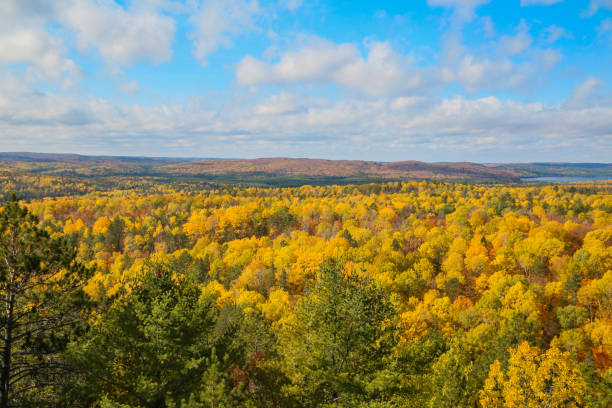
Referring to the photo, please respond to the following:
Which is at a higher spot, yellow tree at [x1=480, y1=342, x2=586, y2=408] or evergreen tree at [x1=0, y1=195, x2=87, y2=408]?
evergreen tree at [x1=0, y1=195, x2=87, y2=408]

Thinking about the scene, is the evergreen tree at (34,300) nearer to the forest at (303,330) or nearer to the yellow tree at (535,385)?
the forest at (303,330)

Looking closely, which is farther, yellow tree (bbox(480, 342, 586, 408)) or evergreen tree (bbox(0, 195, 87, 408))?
yellow tree (bbox(480, 342, 586, 408))

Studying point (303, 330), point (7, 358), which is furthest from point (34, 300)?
point (303, 330)

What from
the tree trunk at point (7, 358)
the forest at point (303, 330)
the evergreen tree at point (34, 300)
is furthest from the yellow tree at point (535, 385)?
the tree trunk at point (7, 358)

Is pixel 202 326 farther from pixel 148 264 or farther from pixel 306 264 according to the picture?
pixel 306 264

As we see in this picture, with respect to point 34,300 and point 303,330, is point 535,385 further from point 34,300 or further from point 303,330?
point 34,300

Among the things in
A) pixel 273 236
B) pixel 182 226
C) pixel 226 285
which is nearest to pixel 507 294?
pixel 226 285

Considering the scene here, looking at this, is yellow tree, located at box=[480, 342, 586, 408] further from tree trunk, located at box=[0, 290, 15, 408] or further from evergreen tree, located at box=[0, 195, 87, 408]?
tree trunk, located at box=[0, 290, 15, 408]

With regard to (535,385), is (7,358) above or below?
above

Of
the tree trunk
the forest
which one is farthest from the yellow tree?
the tree trunk

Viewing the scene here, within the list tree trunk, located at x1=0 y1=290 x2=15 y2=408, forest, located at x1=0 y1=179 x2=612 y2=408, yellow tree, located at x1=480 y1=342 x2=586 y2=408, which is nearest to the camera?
tree trunk, located at x1=0 y1=290 x2=15 y2=408

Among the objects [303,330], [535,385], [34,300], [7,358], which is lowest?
[535,385]
